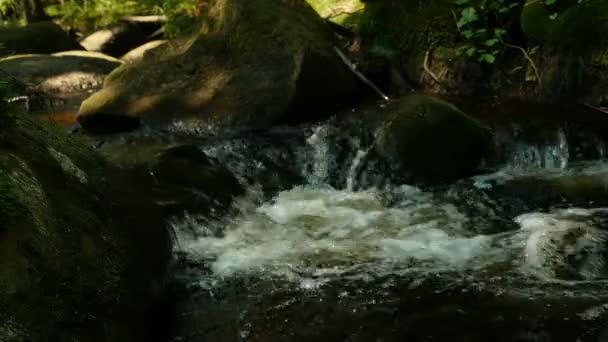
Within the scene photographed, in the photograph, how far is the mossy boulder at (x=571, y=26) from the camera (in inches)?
247

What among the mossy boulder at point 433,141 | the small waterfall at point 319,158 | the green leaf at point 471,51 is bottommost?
the small waterfall at point 319,158

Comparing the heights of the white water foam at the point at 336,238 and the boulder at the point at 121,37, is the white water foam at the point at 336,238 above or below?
below

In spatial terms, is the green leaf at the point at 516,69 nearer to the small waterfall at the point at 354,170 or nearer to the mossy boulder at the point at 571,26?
the mossy boulder at the point at 571,26

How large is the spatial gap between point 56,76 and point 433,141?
842 cm

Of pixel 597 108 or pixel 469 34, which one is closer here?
pixel 597 108

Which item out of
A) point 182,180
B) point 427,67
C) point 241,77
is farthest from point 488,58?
point 182,180

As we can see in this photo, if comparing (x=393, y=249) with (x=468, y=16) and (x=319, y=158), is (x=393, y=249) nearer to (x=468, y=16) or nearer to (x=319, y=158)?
(x=319, y=158)

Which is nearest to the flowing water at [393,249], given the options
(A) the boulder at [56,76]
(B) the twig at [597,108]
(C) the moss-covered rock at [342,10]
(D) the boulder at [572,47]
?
(B) the twig at [597,108]

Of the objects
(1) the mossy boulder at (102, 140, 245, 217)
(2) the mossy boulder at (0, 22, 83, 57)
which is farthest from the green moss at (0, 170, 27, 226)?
(2) the mossy boulder at (0, 22, 83, 57)

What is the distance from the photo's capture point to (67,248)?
9.60 ft

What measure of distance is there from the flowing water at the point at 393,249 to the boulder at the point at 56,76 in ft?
18.9

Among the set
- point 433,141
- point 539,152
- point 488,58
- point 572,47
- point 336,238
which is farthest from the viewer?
point 488,58

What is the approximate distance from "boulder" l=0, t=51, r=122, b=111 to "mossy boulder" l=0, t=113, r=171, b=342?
7.50 meters

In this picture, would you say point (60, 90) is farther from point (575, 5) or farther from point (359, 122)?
point (575, 5)
